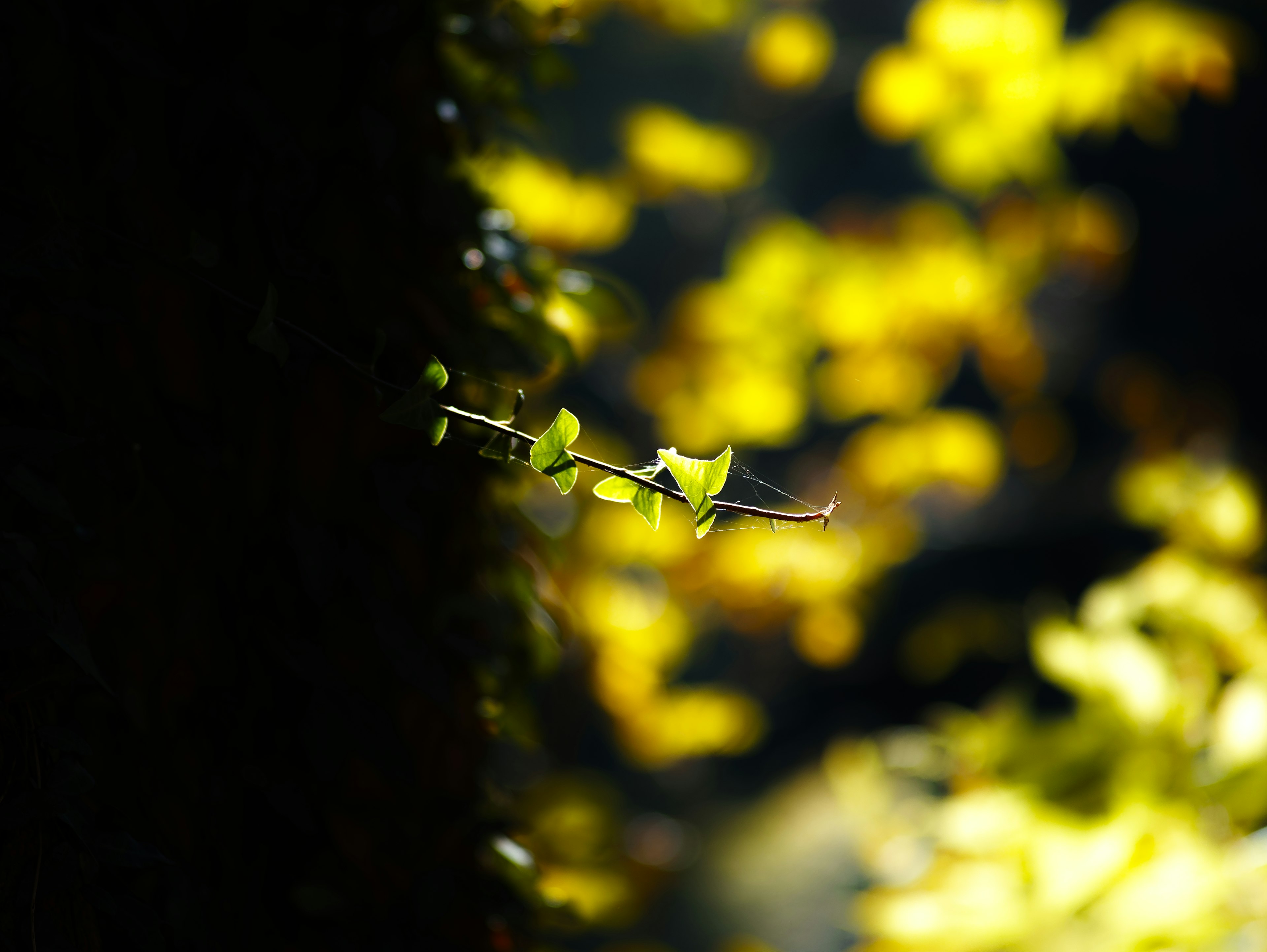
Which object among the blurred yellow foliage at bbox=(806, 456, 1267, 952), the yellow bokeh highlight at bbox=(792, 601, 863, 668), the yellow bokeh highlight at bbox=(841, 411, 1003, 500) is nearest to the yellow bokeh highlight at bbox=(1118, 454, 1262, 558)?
the blurred yellow foliage at bbox=(806, 456, 1267, 952)

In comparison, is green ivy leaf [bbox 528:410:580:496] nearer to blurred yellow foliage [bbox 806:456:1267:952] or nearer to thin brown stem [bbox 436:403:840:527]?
thin brown stem [bbox 436:403:840:527]

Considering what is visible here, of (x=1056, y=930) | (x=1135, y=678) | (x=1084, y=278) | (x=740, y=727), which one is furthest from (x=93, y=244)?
(x=1084, y=278)

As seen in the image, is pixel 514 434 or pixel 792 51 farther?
pixel 792 51

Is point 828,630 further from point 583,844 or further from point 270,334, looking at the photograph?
point 270,334

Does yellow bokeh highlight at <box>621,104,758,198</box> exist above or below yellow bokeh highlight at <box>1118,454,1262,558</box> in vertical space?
above

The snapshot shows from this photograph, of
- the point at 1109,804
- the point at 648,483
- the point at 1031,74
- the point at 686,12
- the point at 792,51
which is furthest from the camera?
the point at 792,51

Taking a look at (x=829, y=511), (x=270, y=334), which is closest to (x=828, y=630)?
(x=829, y=511)
